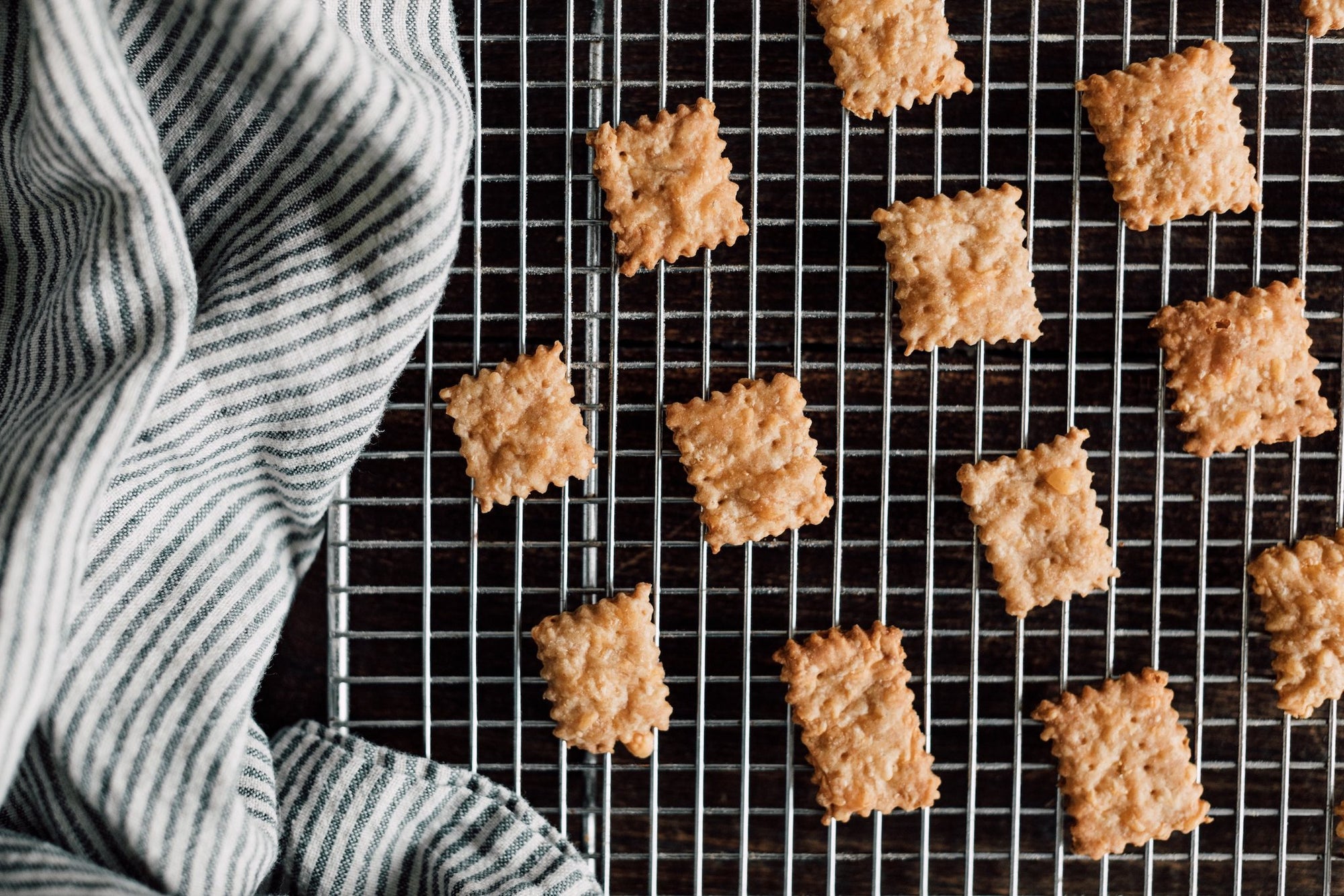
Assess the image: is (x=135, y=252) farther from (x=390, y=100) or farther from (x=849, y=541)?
(x=849, y=541)

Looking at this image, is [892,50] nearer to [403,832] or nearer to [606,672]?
[606,672]

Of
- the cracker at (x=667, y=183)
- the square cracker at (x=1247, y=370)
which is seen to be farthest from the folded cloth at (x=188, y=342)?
the square cracker at (x=1247, y=370)

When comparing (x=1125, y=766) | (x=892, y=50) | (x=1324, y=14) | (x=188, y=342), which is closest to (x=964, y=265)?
(x=892, y=50)

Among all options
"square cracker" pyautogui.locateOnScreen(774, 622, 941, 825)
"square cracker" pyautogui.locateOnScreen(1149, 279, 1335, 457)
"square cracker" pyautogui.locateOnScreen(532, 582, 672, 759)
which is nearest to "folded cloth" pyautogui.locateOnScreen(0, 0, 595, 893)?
"square cracker" pyautogui.locateOnScreen(532, 582, 672, 759)

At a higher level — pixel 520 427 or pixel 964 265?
pixel 964 265

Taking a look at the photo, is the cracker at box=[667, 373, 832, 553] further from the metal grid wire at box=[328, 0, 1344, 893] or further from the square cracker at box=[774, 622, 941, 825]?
the square cracker at box=[774, 622, 941, 825]

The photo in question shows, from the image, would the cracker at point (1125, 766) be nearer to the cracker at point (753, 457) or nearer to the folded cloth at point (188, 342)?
the cracker at point (753, 457)

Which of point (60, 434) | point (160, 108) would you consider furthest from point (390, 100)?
point (60, 434)
